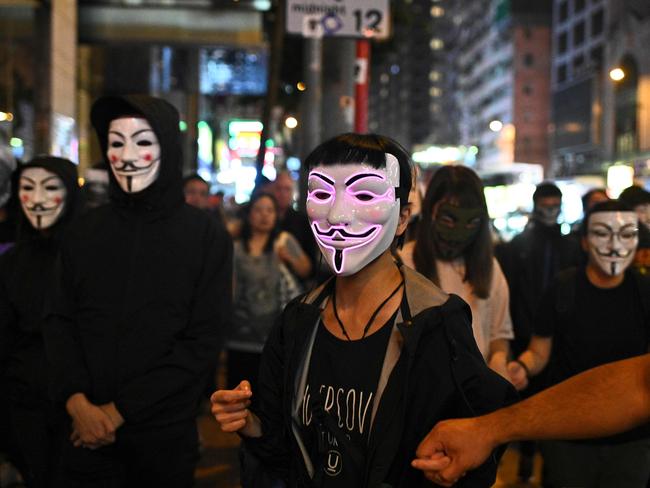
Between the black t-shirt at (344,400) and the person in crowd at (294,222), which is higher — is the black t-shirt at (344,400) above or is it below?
below

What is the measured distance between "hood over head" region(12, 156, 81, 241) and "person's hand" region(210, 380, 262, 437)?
8.60ft

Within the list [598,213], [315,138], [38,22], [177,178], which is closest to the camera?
[177,178]

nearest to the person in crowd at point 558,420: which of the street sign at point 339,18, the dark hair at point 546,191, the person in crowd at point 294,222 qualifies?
the person in crowd at point 294,222

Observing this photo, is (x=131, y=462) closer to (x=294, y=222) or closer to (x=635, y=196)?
(x=294, y=222)

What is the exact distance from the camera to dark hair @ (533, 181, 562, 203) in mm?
7984

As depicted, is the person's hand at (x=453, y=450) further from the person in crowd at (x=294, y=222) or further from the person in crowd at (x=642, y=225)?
the person in crowd at (x=294, y=222)

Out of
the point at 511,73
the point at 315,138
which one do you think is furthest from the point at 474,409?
the point at 511,73

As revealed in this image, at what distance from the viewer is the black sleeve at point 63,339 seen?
391 centimetres

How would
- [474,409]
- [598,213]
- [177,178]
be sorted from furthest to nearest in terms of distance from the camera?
[598,213]
[177,178]
[474,409]

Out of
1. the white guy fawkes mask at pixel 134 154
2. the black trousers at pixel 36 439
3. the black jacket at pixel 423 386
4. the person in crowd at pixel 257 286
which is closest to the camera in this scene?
the black jacket at pixel 423 386

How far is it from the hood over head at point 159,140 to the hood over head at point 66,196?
731mm

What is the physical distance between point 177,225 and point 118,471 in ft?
3.63

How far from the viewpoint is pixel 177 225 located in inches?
163

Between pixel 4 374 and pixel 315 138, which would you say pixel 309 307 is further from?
pixel 315 138
